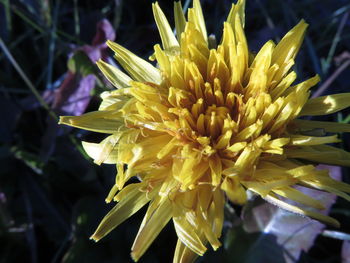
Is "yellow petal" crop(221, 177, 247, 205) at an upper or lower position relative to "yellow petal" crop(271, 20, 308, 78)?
lower

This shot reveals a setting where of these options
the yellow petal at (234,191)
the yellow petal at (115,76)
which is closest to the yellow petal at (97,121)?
the yellow petal at (115,76)

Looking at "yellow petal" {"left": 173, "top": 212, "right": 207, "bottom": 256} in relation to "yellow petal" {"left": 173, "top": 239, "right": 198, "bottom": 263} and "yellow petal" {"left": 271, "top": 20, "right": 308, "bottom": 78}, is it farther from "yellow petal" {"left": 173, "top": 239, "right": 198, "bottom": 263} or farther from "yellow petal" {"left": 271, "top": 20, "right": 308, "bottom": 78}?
"yellow petal" {"left": 271, "top": 20, "right": 308, "bottom": 78}

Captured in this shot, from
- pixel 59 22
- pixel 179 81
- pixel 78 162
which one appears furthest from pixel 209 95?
pixel 59 22

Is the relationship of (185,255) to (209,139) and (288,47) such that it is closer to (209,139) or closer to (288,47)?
(209,139)

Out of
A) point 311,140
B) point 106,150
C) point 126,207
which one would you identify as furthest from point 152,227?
point 311,140

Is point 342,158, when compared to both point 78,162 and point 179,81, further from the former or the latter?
point 78,162

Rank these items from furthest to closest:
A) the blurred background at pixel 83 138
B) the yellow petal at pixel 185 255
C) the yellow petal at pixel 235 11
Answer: the blurred background at pixel 83 138 < the yellow petal at pixel 235 11 < the yellow petal at pixel 185 255

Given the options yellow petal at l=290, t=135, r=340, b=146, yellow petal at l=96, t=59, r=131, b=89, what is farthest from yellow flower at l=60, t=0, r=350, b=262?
yellow petal at l=96, t=59, r=131, b=89

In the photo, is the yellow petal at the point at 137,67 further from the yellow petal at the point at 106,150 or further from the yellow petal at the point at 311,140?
the yellow petal at the point at 311,140
